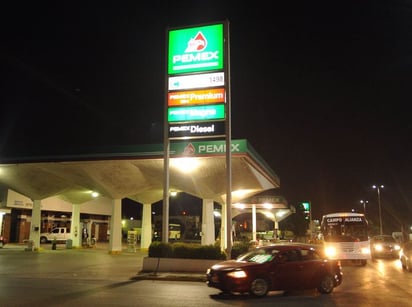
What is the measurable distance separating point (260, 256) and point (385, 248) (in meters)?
22.8

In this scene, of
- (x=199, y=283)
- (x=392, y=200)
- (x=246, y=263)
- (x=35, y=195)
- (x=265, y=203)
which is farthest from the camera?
(x=392, y=200)

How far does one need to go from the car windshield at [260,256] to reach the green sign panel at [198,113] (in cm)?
776

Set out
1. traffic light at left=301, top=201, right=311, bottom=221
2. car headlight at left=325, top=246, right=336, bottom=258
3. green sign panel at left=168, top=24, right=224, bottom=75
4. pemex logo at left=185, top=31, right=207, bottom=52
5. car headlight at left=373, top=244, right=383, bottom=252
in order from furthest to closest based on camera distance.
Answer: traffic light at left=301, top=201, right=311, bottom=221 → car headlight at left=373, top=244, right=383, bottom=252 → car headlight at left=325, top=246, right=336, bottom=258 → pemex logo at left=185, top=31, right=207, bottom=52 → green sign panel at left=168, top=24, right=224, bottom=75

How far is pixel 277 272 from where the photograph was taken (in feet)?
42.5

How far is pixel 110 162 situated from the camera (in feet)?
95.9

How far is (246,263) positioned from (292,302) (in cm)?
187

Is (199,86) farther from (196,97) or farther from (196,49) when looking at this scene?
(196,49)

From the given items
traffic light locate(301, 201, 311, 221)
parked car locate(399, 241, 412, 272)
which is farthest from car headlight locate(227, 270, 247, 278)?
traffic light locate(301, 201, 311, 221)

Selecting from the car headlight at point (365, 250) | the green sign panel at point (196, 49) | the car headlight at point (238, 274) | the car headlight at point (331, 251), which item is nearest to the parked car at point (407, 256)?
the car headlight at point (365, 250)

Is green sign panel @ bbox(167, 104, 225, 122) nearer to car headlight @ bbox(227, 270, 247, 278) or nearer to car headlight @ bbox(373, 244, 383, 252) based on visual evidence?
car headlight @ bbox(227, 270, 247, 278)

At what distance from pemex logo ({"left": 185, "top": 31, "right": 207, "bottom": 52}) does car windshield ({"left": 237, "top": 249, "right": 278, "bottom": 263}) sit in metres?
10.4

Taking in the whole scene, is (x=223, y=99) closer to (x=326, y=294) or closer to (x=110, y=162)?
(x=326, y=294)

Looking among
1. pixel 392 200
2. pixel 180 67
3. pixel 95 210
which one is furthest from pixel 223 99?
pixel 392 200

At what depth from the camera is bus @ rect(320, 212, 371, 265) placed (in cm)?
2473
